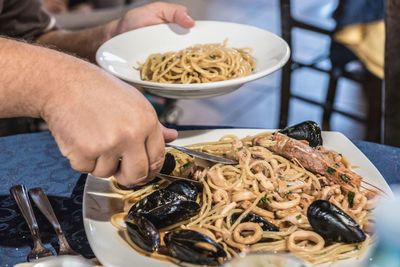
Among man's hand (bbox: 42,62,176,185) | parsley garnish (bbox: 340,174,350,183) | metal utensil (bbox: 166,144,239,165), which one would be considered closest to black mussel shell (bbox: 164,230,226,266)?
man's hand (bbox: 42,62,176,185)

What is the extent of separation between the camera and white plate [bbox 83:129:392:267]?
135 cm

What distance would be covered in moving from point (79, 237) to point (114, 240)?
8.2 inches

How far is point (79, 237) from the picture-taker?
1.59 m

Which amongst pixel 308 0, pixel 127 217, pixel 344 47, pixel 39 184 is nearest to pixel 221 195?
pixel 127 217

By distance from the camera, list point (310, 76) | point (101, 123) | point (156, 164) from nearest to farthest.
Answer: point (101, 123)
point (156, 164)
point (310, 76)

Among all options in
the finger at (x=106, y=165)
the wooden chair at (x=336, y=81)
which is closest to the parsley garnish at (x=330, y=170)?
the finger at (x=106, y=165)

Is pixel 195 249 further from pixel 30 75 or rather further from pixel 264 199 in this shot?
pixel 30 75

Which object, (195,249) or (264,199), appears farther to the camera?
(264,199)

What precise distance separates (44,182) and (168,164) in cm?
54

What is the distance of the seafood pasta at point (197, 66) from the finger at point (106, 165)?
0.96 m

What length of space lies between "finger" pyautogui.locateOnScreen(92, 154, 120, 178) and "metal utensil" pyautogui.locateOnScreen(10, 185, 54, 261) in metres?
0.36

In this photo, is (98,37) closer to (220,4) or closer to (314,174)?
(314,174)

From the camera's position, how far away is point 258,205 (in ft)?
5.41

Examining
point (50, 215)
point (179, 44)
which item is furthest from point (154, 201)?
point (179, 44)
